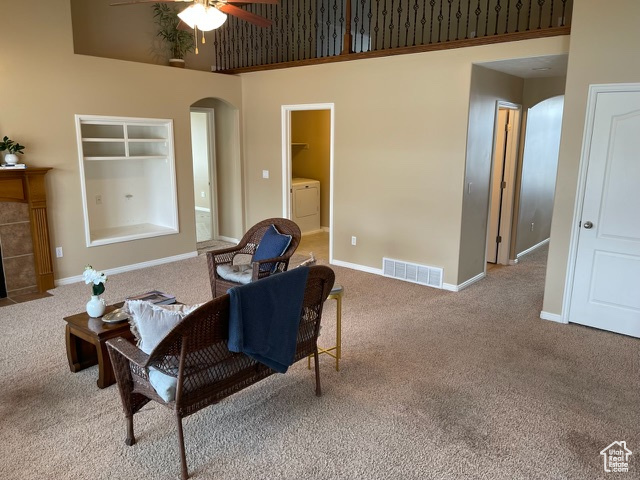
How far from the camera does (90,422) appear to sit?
110 inches

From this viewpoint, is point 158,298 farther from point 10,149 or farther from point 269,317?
point 10,149

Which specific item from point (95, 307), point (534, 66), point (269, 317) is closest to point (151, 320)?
point (269, 317)

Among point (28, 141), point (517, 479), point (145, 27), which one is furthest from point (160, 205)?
point (517, 479)

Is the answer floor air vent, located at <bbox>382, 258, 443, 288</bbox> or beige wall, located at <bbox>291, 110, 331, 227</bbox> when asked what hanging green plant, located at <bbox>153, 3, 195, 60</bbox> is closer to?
beige wall, located at <bbox>291, 110, 331, 227</bbox>

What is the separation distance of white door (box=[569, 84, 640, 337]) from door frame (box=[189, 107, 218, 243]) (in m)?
5.15

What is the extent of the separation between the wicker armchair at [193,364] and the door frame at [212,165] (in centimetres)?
513

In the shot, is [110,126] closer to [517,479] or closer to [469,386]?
[469,386]

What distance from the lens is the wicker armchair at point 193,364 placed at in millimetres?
2188

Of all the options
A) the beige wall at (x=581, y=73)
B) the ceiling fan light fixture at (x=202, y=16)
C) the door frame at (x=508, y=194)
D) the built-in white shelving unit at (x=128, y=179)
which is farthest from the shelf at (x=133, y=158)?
the beige wall at (x=581, y=73)

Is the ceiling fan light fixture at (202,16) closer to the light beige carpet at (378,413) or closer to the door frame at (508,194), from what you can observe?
the light beige carpet at (378,413)

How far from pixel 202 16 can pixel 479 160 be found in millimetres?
3378

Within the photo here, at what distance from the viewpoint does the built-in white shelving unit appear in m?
5.72

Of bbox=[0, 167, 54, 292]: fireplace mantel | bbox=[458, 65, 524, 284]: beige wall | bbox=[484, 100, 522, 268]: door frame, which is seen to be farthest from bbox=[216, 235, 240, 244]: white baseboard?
bbox=[484, 100, 522, 268]: door frame

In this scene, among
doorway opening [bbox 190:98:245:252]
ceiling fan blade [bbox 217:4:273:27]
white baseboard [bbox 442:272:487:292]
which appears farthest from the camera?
doorway opening [bbox 190:98:245:252]
